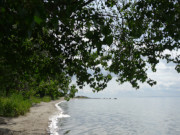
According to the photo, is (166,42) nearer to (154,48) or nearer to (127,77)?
(154,48)

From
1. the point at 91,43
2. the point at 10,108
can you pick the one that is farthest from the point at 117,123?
the point at 91,43

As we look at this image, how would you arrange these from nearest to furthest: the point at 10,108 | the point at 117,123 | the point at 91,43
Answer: the point at 91,43, the point at 10,108, the point at 117,123

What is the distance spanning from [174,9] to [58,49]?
14.8ft

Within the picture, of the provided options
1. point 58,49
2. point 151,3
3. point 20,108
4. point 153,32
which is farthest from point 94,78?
point 20,108

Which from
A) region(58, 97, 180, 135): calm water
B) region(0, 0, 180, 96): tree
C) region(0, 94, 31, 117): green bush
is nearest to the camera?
region(0, 0, 180, 96): tree

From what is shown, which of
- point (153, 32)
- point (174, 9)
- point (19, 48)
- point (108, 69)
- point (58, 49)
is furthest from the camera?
point (108, 69)

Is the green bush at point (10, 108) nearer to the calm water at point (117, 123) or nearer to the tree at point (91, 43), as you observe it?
the calm water at point (117, 123)

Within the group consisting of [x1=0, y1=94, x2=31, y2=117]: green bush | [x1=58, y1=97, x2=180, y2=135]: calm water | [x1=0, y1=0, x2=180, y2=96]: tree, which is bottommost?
[x1=58, y1=97, x2=180, y2=135]: calm water

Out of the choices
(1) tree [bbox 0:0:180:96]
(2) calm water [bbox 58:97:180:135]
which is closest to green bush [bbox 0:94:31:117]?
(2) calm water [bbox 58:97:180:135]

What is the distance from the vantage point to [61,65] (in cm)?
806

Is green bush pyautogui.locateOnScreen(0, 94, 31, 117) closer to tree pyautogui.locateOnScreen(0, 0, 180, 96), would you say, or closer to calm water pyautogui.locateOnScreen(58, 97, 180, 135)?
calm water pyautogui.locateOnScreen(58, 97, 180, 135)

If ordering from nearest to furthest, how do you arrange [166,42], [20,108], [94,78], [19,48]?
[19,48], [166,42], [94,78], [20,108]

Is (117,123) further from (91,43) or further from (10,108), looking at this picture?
(91,43)

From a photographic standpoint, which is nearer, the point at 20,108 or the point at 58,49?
the point at 58,49
